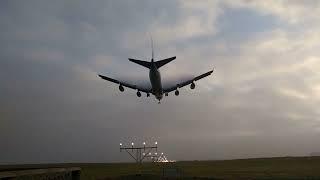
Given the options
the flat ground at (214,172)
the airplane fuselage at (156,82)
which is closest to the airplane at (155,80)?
the airplane fuselage at (156,82)

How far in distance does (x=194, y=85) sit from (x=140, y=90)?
8736 mm

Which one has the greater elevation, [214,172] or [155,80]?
[155,80]

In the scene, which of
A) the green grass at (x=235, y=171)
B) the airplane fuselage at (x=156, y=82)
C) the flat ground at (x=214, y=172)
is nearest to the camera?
the airplane fuselage at (x=156, y=82)

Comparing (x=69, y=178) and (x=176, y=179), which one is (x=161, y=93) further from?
(x=69, y=178)

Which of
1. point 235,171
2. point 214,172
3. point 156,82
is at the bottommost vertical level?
point 214,172

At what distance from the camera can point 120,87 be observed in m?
75.2

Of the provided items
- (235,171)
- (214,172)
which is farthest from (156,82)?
(235,171)

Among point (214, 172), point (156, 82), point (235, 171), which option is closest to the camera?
point (156, 82)

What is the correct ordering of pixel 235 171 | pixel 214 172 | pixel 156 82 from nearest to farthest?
pixel 156 82 < pixel 214 172 < pixel 235 171

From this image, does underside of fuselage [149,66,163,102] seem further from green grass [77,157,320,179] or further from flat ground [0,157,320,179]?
green grass [77,157,320,179]

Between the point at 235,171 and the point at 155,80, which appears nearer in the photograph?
the point at 155,80

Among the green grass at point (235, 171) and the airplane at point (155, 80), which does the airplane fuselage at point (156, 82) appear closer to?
the airplane at point (155, 80)

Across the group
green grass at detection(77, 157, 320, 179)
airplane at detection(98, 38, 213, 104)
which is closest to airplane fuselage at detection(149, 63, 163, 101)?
airplane at detection(98, 38, 213, 104)

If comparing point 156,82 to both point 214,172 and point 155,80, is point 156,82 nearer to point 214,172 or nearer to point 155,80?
point 155,80
